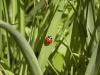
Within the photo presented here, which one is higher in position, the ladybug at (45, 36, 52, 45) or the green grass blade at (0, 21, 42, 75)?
the green grass blade at (0, 21, 42, 75)

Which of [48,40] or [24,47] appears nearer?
[24,47]

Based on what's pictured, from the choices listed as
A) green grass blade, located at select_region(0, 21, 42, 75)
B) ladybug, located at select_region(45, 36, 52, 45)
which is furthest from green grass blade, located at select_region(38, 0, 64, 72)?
green grass blade, located at select_region(0, 21, 42, 75)

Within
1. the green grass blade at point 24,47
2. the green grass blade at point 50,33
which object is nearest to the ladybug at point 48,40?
the green grass blade at point 50,33

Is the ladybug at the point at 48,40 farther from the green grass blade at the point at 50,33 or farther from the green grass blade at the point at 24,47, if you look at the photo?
the green grass blade at the point at 24,47

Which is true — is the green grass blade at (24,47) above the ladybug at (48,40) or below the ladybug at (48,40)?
above

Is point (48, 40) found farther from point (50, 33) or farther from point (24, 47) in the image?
point (24, 47)

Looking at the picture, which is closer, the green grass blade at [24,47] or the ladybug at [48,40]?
the green grass blade at [24,47]

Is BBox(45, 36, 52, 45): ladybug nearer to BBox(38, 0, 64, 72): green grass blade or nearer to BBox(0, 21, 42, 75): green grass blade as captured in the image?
BBox(38, 0, 64, 72): green grass blade

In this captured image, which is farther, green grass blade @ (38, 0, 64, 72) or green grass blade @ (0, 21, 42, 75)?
green grass blade @ (38, 0, 64, 72)

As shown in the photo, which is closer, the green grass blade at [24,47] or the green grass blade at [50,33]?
the green grass blade at [24,47]

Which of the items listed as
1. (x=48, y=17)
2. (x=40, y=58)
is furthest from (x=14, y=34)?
(x=48, y=17)

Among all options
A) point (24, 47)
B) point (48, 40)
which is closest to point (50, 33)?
point (48, 40)

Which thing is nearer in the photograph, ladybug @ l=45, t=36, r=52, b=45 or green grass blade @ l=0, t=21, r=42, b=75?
green grass blade @ l=0, t=21, r=42, b=75
